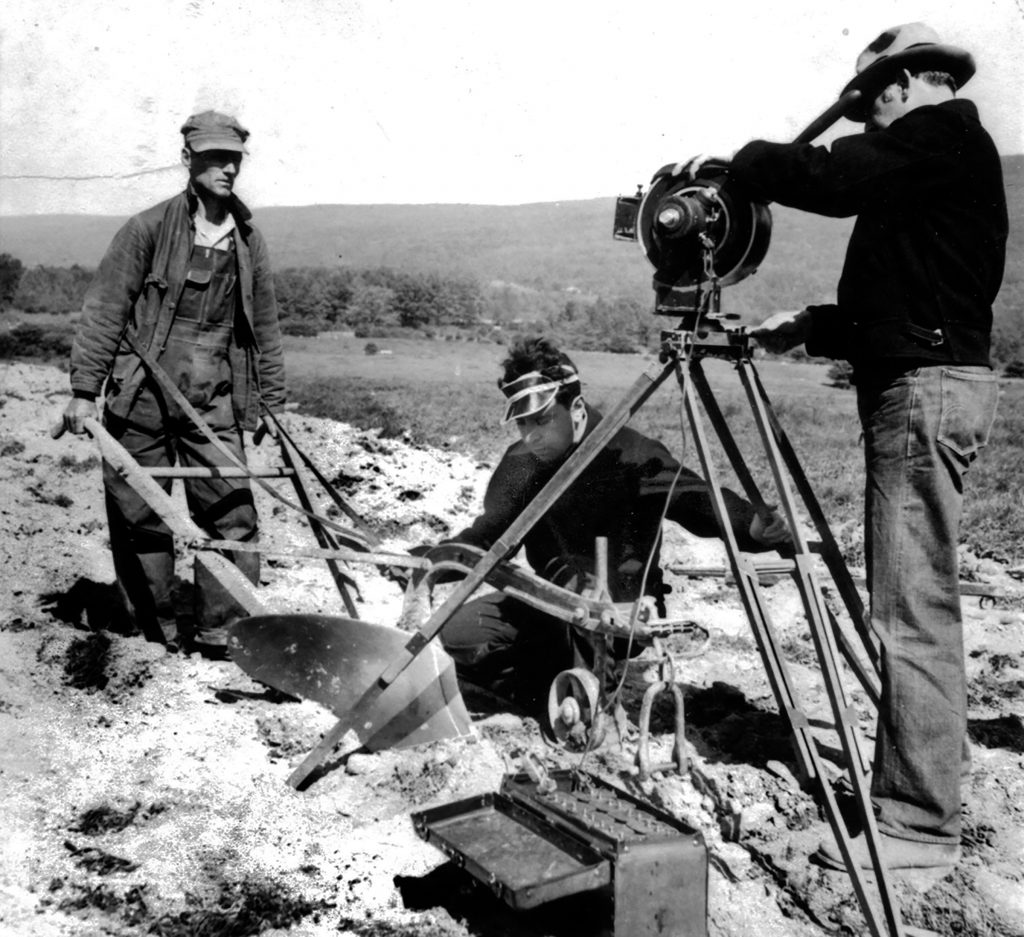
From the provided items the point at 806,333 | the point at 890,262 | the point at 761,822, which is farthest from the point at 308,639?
the point at 890,262

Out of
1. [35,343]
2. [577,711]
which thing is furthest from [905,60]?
[35,343]

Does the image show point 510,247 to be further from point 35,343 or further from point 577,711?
point 577,711

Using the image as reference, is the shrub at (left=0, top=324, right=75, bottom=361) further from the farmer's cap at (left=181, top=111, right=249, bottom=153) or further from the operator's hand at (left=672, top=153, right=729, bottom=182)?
the operator's hand at (left=672, top=153, right=729, bottom=182)

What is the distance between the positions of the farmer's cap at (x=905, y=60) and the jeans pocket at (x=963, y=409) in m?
0.90

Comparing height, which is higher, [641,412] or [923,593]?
[923,593]

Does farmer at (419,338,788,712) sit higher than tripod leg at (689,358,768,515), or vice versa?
tripod leg at (689,358,768,515)

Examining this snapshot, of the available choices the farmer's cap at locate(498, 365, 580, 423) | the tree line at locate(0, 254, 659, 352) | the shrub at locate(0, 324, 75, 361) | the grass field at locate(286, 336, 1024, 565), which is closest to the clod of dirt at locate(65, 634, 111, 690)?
the farmer's cap at locate(498, 365, 580, 423)

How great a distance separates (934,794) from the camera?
3104 mm

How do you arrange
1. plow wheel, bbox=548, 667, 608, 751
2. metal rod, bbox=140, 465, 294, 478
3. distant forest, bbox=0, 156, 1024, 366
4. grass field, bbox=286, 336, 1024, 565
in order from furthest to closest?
distant forest, bbox=0, 156, 1024, 366 < grass field, bbox=286, 336, 1024, 565 < metal rod, bbox=140, 465, 294, 478 < plow wheel, bbox=548, 667, 608, 751

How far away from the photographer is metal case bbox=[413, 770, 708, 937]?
8.23ft

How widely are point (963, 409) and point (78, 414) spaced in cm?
364

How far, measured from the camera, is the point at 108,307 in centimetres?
481

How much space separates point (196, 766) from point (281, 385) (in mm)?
2207

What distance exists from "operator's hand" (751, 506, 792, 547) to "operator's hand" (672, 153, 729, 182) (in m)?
1.16
